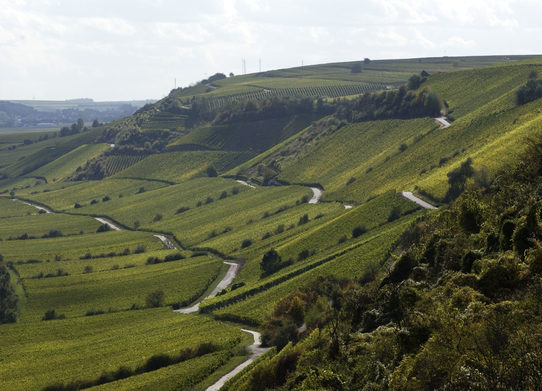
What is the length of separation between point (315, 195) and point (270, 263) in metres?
66.5

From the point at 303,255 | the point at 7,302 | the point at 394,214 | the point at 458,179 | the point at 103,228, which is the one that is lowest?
the point at 103,228

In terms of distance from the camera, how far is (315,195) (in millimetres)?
181000

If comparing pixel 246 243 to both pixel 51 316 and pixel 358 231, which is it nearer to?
pixel 358 231

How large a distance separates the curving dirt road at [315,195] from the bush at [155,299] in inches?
2709

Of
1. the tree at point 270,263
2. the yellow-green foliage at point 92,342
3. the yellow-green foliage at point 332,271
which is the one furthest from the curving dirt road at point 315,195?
the yellow-green foliage at point 92,342

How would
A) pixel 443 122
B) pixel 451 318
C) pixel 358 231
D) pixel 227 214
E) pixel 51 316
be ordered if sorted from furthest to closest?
pixel 443 122, pixel 227 214, pixel 358 231, pixel 51 316, pixel 451 318

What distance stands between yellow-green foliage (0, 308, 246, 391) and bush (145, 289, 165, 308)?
3577mm

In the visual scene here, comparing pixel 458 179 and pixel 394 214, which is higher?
pixel 458 179

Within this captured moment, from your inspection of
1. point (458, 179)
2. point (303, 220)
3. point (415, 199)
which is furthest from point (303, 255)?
point (458, 179)

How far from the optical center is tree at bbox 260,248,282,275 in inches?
4606

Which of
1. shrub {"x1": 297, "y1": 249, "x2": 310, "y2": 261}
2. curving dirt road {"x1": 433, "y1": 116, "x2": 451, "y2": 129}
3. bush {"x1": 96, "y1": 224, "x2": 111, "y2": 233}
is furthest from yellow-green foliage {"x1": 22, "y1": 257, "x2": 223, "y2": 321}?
curving dirt road {"x1": 433, "y1": 116, "x2": 451, "y2": 129}

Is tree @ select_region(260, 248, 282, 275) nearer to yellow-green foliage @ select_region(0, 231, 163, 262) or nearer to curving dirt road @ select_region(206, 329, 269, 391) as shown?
curving dirt road @ select_region(206, 329, 269, 391)

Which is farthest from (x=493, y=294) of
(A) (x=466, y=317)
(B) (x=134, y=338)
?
(B) (x=134, y=338)

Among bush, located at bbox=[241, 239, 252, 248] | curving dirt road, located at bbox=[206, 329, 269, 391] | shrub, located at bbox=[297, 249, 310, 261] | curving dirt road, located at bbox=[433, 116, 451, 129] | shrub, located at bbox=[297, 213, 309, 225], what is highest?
curving dirt road, located at bbox=[433, 116, 451, 129]
